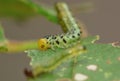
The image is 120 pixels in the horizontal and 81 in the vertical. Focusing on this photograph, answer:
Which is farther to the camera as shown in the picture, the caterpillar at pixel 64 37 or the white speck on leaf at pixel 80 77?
the caterpillar at pixel 64 37

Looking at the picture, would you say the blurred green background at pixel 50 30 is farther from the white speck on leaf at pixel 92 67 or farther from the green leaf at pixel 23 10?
the white speck on leaf at pixel 92 67

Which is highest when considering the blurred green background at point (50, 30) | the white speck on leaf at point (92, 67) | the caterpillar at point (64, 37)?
the blurred green background at point (50, 30)

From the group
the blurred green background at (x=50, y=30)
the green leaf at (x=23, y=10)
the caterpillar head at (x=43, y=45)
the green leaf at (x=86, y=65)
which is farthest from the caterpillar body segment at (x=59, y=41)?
the blurred green background at (x=50, y=30)

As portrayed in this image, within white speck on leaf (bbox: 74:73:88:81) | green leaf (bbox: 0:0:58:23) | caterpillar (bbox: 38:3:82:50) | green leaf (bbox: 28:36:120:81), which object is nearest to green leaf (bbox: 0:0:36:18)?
green leaf (bbox: 0:0:58:23)

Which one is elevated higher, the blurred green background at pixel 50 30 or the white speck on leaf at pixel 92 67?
the blurred green background at pixel 50 30

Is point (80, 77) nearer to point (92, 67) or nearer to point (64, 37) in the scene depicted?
point (92, 67)

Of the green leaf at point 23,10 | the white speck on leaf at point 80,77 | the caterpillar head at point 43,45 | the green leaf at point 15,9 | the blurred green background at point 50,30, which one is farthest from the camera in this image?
the blurred green background at point 50,30
